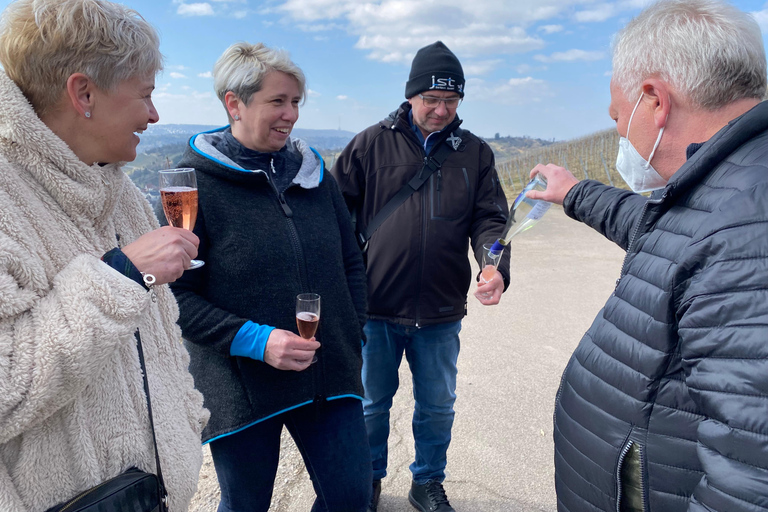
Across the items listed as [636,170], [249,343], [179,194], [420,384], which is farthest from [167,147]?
[636,170]

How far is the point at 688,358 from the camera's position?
1.12 metres

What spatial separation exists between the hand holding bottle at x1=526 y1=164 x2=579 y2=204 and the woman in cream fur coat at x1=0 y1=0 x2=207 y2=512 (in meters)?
1.44

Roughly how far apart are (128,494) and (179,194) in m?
0.86

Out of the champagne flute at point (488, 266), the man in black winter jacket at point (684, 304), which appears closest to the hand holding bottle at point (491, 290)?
the champagne flute at point (488, 266)

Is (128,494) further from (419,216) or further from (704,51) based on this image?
(419,216)

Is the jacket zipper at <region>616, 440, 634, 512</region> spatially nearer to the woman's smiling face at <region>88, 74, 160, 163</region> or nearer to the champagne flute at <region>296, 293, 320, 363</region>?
the champagne flute at <region>296, 293, 320, 363</region>

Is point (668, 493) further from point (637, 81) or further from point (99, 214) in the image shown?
point (99, 214)

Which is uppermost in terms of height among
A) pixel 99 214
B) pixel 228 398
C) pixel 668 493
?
pixel 99 214

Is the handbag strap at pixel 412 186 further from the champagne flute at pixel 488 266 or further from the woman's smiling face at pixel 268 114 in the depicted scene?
the woman's smiling face at pixel 268 114

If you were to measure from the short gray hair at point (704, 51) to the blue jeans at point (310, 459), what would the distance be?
1.67 m

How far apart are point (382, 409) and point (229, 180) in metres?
1.62

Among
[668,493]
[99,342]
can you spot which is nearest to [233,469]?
[99,342]

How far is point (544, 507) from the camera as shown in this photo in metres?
2.97

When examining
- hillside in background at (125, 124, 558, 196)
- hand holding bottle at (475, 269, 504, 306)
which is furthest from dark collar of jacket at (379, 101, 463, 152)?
hand holding bottle at (475, 269, 504, 306)
